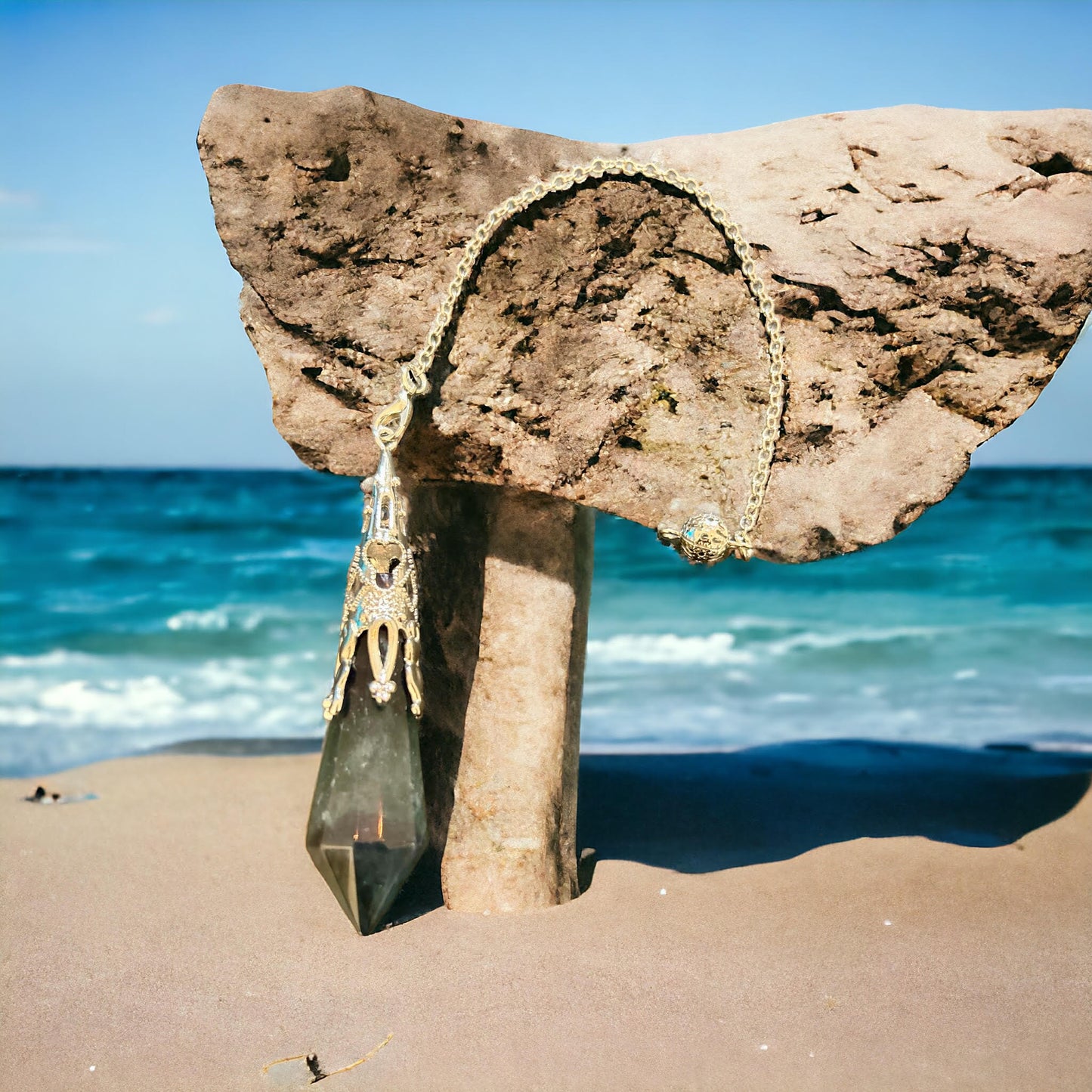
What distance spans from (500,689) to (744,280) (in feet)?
3.48

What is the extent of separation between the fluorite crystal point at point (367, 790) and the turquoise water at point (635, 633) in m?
3.63

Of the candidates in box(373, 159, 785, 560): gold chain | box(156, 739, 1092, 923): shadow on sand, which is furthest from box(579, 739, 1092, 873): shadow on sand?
box(373, 159, 785, 560): gold chain

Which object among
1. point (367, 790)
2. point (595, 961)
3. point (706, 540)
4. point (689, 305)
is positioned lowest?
point (595, 961)

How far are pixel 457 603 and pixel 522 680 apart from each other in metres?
0.25

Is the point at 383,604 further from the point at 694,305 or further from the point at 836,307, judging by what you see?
the point at 836,307

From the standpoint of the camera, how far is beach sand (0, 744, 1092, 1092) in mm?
1921

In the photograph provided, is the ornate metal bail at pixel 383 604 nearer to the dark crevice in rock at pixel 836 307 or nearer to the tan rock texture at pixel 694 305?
the tan rock texture at pixel 694 305

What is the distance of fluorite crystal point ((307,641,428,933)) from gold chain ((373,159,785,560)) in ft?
1.77

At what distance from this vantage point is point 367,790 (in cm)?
204

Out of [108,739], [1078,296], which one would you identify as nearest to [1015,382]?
[1078,296]

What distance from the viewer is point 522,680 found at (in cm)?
252

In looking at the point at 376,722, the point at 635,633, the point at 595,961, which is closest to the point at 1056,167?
the point at 376,722

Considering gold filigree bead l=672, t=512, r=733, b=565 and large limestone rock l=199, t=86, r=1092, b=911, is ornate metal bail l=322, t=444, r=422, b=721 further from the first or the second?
gold filigree bead l=672, t=512, r=733, b=565

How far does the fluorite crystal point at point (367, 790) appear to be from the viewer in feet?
6.66
